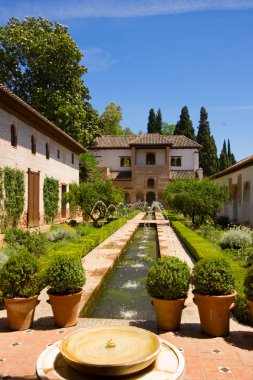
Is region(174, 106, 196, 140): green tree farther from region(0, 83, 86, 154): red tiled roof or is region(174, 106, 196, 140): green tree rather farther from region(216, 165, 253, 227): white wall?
region(0, 83, 86, 154): red tiled roof

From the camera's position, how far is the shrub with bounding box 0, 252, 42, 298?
206 inches

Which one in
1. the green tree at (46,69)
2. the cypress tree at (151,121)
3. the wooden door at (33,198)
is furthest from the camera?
the cypress tree at (151,121)

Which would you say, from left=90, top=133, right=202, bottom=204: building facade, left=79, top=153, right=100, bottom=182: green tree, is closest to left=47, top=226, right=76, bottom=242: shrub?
left=79, top=153, right=100, bottom=182: green tree

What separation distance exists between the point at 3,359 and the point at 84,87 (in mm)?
27458

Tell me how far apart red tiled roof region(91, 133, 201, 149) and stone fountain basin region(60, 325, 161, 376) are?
4021cm

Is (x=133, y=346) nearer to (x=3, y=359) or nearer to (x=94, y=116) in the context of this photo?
(x=3, y=359)

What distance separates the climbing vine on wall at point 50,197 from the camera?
18731 millimetres

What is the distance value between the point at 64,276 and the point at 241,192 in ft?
56.8

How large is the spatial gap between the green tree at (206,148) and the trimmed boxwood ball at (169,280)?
46252 millimetres

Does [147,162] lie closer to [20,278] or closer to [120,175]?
[120,175]

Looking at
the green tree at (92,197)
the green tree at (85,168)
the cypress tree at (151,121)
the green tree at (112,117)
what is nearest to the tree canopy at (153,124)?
the cypress tree at (151,121)

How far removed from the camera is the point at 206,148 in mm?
51062

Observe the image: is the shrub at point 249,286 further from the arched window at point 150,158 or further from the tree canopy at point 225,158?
the tree canopy at point 225,158

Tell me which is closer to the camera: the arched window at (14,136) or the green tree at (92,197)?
the arched window at (14,136)
